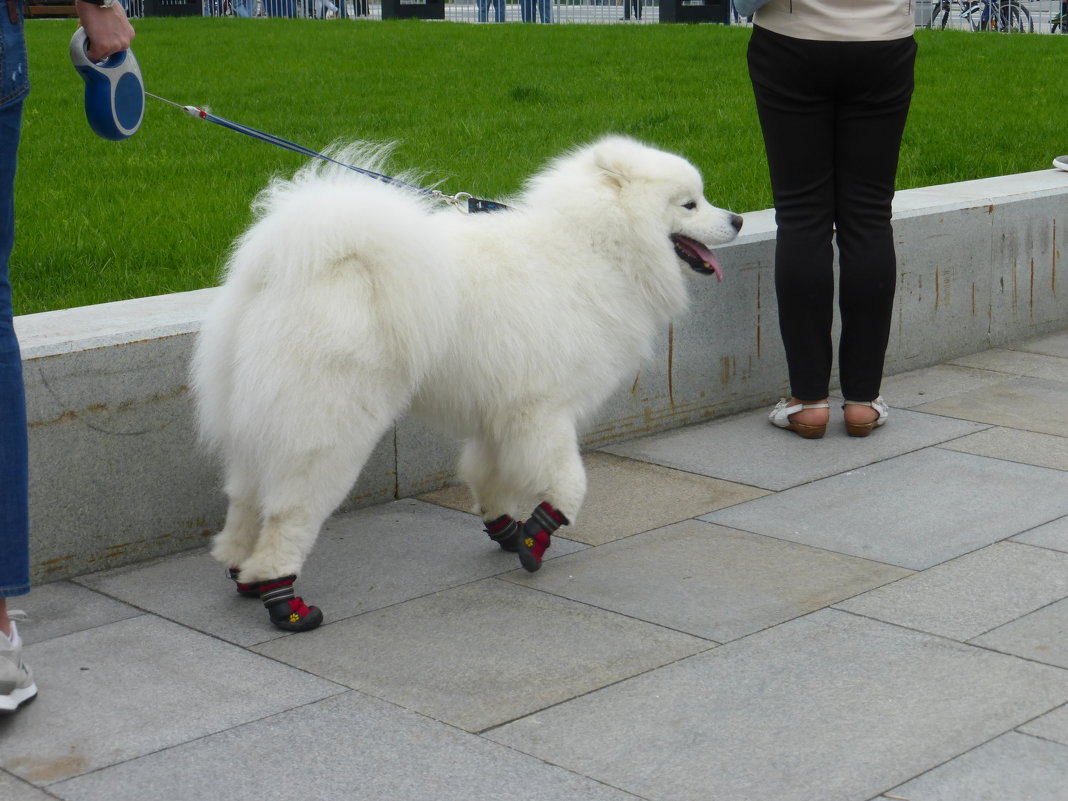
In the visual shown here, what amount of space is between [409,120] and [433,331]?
6.57 meters

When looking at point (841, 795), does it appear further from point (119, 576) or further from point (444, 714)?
point (119, 576)

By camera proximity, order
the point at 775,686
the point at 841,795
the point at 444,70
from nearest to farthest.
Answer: the point at 841,795, the point at 775,686, the point at 444,70

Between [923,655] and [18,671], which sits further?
[923,655]

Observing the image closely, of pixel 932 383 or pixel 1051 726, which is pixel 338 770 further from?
pixel 932 383

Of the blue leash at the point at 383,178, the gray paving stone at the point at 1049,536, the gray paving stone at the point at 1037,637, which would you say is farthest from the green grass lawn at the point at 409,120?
the gray paving stone at the point at 1037,637

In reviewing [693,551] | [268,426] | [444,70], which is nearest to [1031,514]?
[693,551]

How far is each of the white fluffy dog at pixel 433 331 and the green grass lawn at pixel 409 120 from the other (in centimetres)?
204

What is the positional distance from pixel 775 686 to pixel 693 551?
111 cm

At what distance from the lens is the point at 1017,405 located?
6312 mm

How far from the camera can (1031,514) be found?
480 centimetres

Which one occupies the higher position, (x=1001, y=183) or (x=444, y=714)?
(x=1001, y=183)

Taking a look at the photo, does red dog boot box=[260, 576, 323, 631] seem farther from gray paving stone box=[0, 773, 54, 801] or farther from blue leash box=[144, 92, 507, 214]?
blue leash box=[144, 92, 507, 214]

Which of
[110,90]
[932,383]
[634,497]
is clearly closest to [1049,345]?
[932,383]

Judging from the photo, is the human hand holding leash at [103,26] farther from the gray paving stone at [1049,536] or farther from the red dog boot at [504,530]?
the gray paving stone at [1049,536]
